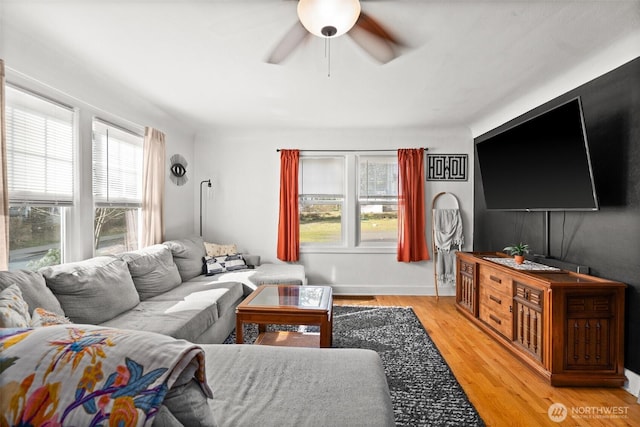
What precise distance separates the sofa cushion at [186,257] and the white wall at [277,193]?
0.91 metres

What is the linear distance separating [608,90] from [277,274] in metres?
3.57

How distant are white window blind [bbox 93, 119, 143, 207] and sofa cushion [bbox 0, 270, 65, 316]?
1266mm

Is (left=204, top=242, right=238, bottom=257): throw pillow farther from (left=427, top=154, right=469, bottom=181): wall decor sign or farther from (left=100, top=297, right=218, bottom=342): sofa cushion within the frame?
(left=427, top=154, right=469, bottom=181): wall decor sign

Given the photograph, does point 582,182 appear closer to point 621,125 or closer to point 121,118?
point 621,125

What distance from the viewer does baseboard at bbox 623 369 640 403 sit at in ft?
6.98

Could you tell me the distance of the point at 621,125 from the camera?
2268 mm

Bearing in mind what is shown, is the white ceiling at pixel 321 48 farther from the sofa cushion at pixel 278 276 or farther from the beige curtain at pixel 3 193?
the sofa cushion at pixel 278 276

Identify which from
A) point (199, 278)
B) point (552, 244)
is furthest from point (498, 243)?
point (199, 278)

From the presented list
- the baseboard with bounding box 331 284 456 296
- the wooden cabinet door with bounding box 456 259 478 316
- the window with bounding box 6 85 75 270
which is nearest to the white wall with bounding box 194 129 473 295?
the baseboard with bounding box 331 284 456 296

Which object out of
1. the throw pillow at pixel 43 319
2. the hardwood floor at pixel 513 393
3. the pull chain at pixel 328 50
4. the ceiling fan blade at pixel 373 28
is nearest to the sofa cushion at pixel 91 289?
the throw pillow at pixel 43 319

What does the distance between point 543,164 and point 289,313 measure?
8.39ft

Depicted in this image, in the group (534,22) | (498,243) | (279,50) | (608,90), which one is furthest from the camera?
(498,243)

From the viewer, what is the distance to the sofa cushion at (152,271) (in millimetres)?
2824

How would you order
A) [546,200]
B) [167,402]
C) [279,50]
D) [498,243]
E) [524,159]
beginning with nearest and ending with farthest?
[167,402] < [279,50] < [546,200] < [524,159] < [498,243]
